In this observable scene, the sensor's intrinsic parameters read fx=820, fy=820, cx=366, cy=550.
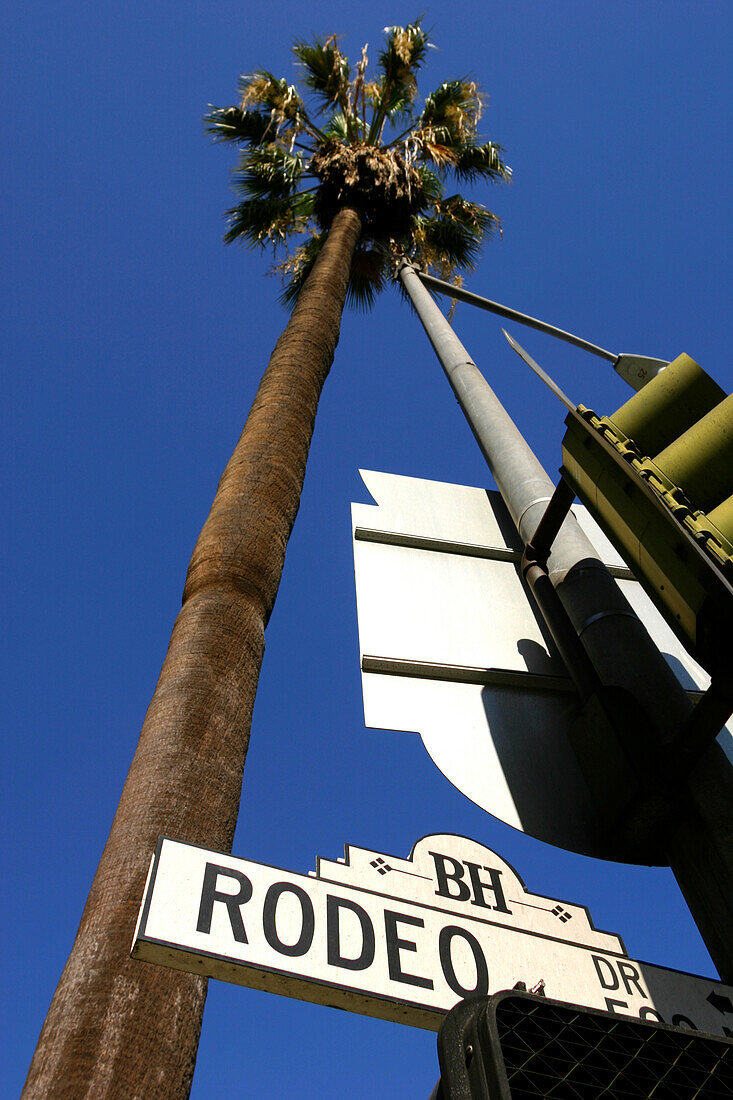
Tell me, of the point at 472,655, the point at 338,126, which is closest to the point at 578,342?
the point at 472,655

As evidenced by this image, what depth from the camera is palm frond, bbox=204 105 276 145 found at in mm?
9703

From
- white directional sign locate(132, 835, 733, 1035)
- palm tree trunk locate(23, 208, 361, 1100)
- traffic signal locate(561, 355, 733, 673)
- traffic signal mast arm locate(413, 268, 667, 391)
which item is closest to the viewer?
white directional sign locate(132, 835, 733, 1035)

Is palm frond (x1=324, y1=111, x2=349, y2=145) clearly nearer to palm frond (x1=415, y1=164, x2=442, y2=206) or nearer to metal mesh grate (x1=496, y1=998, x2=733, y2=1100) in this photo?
palm frond (x1=415, y1=164, x2=442, y2=206)

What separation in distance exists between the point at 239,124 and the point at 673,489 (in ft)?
30.2

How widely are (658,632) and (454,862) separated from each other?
7.37 feet

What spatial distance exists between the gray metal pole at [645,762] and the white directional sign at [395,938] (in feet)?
1.33

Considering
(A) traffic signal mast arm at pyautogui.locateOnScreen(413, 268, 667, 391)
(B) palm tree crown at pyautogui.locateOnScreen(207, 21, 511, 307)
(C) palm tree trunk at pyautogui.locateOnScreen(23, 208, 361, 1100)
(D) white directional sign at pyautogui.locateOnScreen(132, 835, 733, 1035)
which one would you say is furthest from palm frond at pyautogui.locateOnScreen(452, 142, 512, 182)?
(D) white directional sign at pyautogui.locateOnScreen(132, 835, 733, 1035)

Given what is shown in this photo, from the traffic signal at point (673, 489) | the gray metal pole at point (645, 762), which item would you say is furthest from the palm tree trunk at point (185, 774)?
the traffic signal at point (673, 489)

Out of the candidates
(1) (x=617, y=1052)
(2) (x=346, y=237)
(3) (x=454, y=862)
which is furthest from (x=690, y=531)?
(2) (x=346, y=237)

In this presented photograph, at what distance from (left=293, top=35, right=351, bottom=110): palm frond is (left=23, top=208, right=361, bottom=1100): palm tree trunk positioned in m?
7.33

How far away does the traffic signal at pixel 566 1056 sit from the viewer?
108 cm

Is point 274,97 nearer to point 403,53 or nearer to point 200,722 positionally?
point 403,53

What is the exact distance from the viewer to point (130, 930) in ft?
6.27

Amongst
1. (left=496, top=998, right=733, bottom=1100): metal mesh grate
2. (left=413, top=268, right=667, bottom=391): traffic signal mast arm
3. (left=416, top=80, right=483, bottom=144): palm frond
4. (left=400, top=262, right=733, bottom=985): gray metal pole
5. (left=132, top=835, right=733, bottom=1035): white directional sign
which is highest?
(left=416, top=80, right=483, bottom=144): palm frond
